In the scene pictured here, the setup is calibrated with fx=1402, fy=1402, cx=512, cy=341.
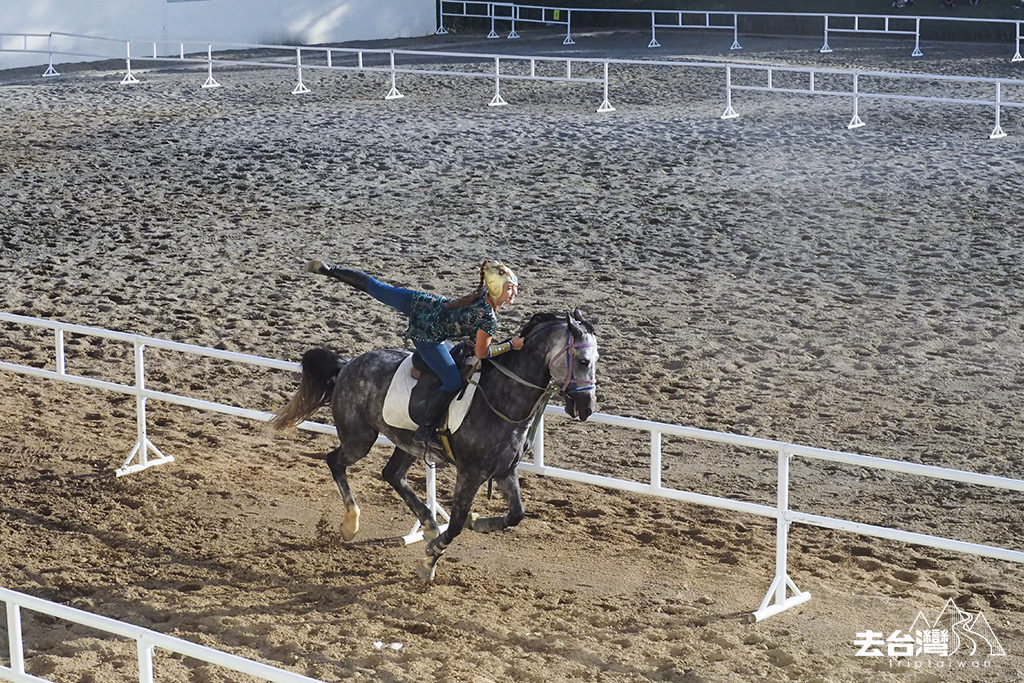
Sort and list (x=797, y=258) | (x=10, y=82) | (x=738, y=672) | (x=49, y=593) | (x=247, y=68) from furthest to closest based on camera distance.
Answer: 1. (x=247, y=68)
2. (x=10, y=82)
3. (x=797, y=258)
4. (x=49, y=593)
5. (x=738, y=672)

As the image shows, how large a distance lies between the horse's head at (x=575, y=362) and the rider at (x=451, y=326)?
0.95ft

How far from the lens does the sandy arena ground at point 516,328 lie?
301 inches

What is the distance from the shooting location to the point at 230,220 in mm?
18125

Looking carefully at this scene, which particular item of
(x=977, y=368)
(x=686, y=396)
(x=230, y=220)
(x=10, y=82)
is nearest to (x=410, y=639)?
(x=686, y=396)

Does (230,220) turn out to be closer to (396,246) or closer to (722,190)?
(396,246)

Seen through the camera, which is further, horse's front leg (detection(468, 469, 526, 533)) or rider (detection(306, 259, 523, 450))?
horse's front leg (detection(468, 469, 526, 533))

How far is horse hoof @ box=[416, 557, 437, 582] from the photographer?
8.09 metres

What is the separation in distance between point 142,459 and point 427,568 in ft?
10.1

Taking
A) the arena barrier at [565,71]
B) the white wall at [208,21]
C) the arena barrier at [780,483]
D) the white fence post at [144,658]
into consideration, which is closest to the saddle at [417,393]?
the arena barrier at [780,483]

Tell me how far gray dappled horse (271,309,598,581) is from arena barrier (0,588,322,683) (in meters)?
2.60

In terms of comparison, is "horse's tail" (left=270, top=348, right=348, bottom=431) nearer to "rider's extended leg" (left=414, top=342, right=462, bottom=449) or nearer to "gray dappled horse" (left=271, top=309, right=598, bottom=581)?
"gray dappled horse" (left=271, top=309, right=598, bottom=581)

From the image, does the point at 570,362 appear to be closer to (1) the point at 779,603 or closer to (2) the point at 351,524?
(1) the point at 779,603

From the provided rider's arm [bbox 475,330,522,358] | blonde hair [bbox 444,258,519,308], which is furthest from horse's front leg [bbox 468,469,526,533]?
blonde hair [bbox 444,258,519,308]

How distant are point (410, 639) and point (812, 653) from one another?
2089 mm
